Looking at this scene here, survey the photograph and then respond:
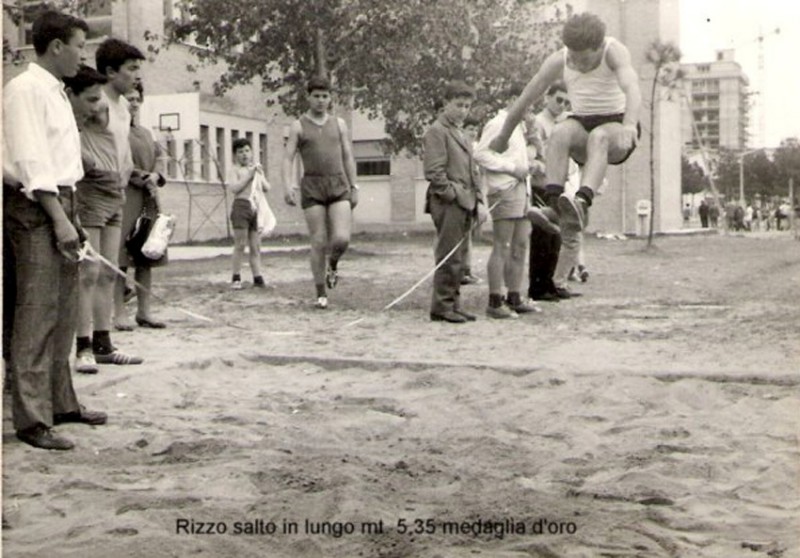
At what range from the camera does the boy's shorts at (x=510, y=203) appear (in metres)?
7.67

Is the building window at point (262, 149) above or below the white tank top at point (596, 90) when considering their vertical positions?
above

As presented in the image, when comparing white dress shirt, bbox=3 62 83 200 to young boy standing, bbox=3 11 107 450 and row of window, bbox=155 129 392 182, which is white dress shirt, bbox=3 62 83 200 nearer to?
young boy standing, bbox=3 11 107 450

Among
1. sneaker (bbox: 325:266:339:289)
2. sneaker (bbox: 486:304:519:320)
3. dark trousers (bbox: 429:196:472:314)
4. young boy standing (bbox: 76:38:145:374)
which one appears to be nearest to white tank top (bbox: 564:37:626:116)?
young boy standing (bbox: 76:38:145:374)

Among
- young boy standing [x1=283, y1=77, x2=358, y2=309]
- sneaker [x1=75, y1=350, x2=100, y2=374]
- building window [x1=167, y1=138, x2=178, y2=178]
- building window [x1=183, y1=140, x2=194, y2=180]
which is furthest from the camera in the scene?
building window [x1=183, y1=140, x2=194, y2=180]

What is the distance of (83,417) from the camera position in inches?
174

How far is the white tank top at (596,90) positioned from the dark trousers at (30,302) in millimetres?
2068

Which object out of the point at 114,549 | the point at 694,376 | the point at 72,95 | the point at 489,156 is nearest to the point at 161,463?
the point at 114,549

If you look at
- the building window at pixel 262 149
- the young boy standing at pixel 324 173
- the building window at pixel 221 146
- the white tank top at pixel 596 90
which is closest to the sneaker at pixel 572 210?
the white tank top at pixel 596 90

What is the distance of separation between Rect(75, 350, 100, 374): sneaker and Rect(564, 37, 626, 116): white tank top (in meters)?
2.78

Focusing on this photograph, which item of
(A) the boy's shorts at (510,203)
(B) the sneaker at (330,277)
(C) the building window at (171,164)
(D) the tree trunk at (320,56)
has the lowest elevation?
(B) the sneaker at (330,277)

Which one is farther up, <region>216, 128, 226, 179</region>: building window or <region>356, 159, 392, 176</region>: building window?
<region>216, 128, 226, 179</region>: building window

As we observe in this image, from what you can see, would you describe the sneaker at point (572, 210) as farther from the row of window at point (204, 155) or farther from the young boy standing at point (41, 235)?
the row of window at point (204, 155)

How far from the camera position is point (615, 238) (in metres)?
24.7

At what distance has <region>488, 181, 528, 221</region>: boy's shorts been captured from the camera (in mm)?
7668
